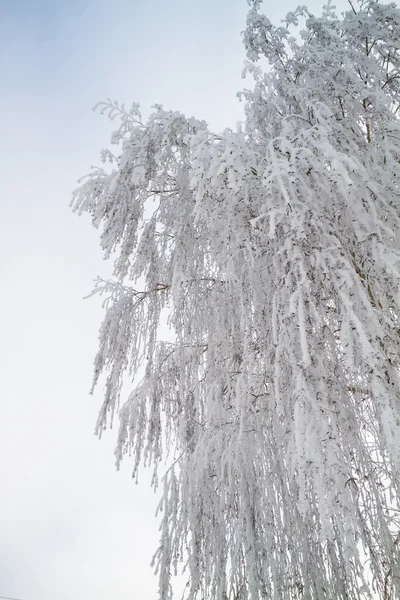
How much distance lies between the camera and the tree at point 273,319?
146 cm

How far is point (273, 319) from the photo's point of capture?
161cm

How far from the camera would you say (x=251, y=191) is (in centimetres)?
197

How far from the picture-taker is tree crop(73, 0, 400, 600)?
57.5 inches

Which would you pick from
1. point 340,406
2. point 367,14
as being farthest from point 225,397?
point 367,14

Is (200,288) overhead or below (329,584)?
overhead

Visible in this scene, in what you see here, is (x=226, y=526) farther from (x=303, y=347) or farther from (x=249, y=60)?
(x=249, y=60)

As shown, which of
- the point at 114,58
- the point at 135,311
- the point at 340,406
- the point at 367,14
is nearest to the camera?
the point at 340,406

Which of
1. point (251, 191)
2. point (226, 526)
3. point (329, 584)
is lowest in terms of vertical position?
point (329, 584)

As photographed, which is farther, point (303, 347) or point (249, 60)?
point (249, 60)

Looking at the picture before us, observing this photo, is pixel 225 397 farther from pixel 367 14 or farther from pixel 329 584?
pixel 367 14

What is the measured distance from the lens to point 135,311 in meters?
3.01

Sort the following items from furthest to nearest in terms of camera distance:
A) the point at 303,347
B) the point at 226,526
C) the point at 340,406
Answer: the point at 226,526, the point at 340,406, the point at 303,347

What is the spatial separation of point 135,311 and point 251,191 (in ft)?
4.89

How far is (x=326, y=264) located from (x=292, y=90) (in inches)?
60.6
